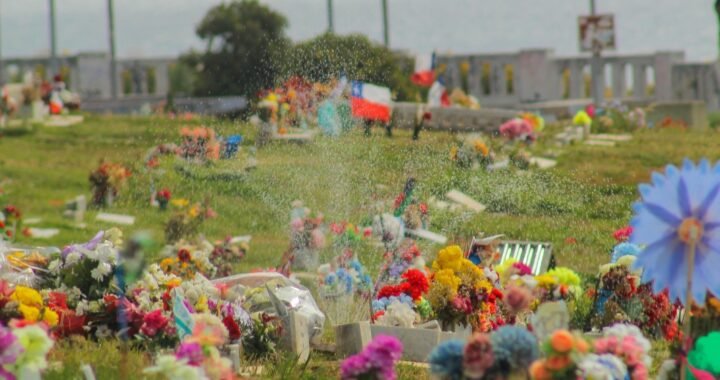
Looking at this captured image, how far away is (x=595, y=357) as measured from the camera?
553 cm

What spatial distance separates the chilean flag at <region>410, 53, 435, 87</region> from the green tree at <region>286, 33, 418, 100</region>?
708 millimetres

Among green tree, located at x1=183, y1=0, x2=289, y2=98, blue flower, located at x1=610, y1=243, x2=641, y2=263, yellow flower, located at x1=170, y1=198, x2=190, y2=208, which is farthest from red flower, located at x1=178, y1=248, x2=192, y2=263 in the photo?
green tree, located at x1=183, y1=0, x2=289, y2=98

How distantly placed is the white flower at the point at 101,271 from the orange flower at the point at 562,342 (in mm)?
3400

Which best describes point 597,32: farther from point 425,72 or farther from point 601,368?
point 601,368

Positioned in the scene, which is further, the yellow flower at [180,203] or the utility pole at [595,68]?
the utility pole at [595,68]

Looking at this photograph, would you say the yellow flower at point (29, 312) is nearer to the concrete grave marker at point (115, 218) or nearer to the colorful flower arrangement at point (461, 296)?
the colorful flower arrangement at point (461, 296)

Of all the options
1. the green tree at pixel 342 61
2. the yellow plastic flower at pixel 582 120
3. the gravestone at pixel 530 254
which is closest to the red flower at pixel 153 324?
the gravestone at pixel 530 254

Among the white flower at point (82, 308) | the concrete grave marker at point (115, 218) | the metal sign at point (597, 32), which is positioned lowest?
the concrete grave marker at point (115, 218)

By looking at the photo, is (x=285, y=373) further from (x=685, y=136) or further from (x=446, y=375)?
(x=685, y=136)

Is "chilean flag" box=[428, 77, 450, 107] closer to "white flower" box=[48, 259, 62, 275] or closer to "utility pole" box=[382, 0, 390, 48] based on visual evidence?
"utility pole" box=[382, 0, 390, 48]

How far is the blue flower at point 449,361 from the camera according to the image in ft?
17.7

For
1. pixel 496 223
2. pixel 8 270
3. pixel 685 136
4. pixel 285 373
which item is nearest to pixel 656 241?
pixel 285 373

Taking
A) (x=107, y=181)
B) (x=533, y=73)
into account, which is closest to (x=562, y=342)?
(x=107, y=181)

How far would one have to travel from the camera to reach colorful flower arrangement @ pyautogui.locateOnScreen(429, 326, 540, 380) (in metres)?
5.32
